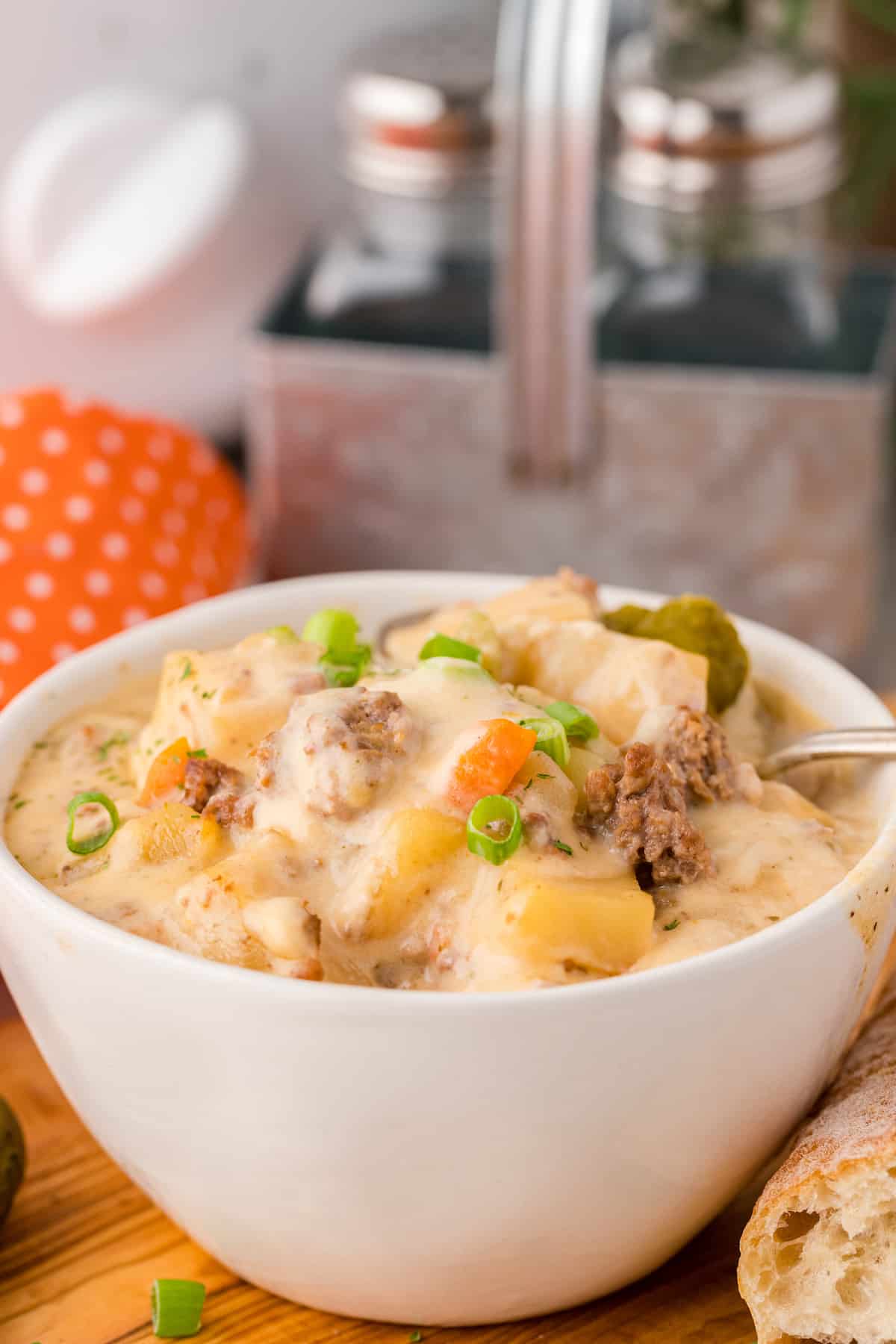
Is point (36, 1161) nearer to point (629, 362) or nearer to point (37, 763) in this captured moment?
point (37, 763)

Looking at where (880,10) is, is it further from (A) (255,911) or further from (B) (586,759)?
(A) (255,911)

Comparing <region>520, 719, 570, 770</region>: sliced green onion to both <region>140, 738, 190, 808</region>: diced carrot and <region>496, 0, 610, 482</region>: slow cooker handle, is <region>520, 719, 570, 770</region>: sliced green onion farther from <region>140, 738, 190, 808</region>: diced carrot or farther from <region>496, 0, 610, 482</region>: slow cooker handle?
<region>496, 0, 610, 482</region>: slow cooker handle

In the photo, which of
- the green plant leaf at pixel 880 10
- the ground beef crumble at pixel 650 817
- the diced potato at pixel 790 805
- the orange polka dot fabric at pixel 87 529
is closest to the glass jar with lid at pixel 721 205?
the green plant leaf at pixel 880 10

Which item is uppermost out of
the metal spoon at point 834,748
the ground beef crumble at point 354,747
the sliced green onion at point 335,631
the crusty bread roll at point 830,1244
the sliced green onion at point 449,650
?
the ground beef crumble at point 354,747

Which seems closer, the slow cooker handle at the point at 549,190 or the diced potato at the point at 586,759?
the diced potato at the point at 586,759

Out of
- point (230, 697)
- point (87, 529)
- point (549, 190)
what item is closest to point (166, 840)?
point (230, 697)

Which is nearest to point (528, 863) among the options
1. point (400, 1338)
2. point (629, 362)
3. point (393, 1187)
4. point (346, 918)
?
point (346, 918)

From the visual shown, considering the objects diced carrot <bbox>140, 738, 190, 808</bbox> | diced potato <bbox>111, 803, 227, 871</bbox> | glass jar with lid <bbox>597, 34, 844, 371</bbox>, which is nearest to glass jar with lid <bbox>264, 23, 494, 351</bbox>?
glass jar with lid <bbox>597, 34, 844, 371</bbox>

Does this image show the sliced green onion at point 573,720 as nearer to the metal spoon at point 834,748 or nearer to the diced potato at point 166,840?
the metal spoon at point 834,748
